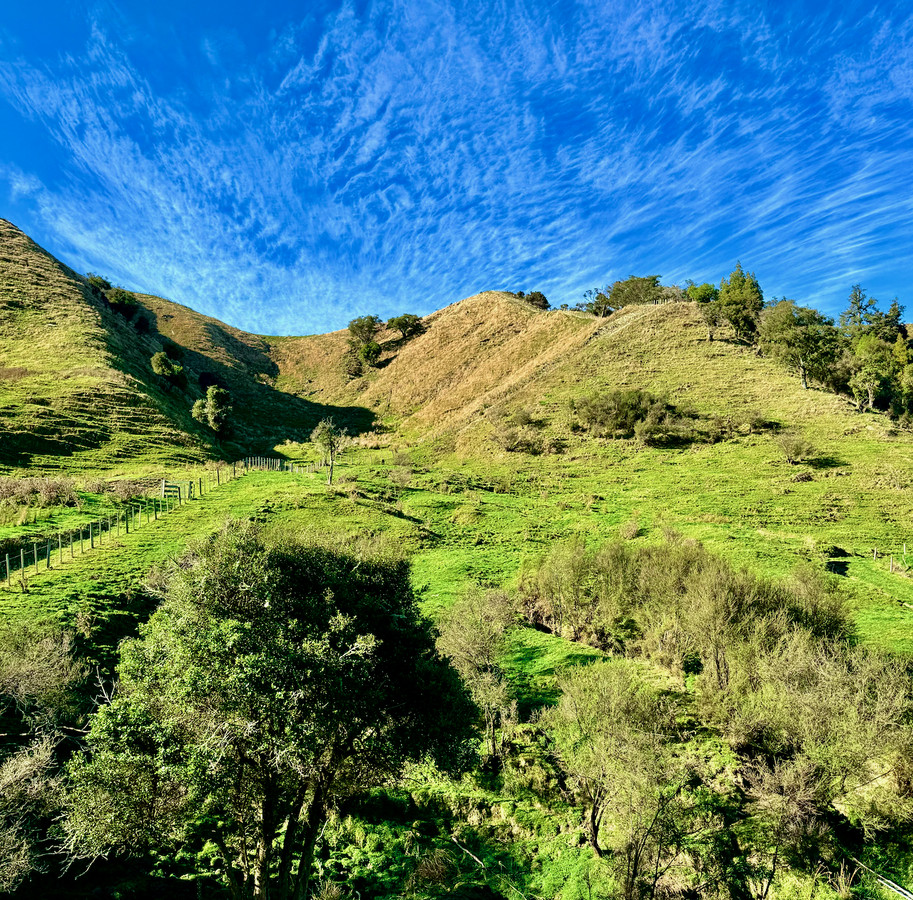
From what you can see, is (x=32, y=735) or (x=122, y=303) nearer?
(x=32, y=735)

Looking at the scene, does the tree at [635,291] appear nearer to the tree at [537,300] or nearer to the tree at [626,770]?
the tree at [537,300]

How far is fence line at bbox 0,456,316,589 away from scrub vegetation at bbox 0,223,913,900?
2.76ft

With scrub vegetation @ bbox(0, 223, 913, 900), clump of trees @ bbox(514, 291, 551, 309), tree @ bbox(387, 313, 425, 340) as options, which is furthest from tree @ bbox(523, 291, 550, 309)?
scrub vegetation @ bbox(0, 223, 913, 900)

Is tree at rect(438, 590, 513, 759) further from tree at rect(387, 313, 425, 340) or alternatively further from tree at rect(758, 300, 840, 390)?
tree at rect(387, 313, 425, 340)

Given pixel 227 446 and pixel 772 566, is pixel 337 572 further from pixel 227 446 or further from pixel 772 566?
pixel 227 446

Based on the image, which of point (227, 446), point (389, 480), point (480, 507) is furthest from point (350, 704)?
point (227, 446)

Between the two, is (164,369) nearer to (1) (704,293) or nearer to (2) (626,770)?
(2) (626,770)

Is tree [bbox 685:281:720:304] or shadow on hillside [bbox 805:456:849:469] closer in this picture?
shadow on hillside [bbox 805:456:849:469]

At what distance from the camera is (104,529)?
30.3 meters

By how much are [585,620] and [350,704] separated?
59.7 ft

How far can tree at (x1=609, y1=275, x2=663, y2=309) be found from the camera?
110 meters

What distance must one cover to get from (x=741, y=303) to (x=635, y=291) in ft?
114

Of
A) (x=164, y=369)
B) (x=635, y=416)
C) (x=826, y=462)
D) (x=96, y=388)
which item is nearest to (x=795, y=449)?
(x=826, y=462)

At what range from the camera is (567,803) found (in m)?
15.9
